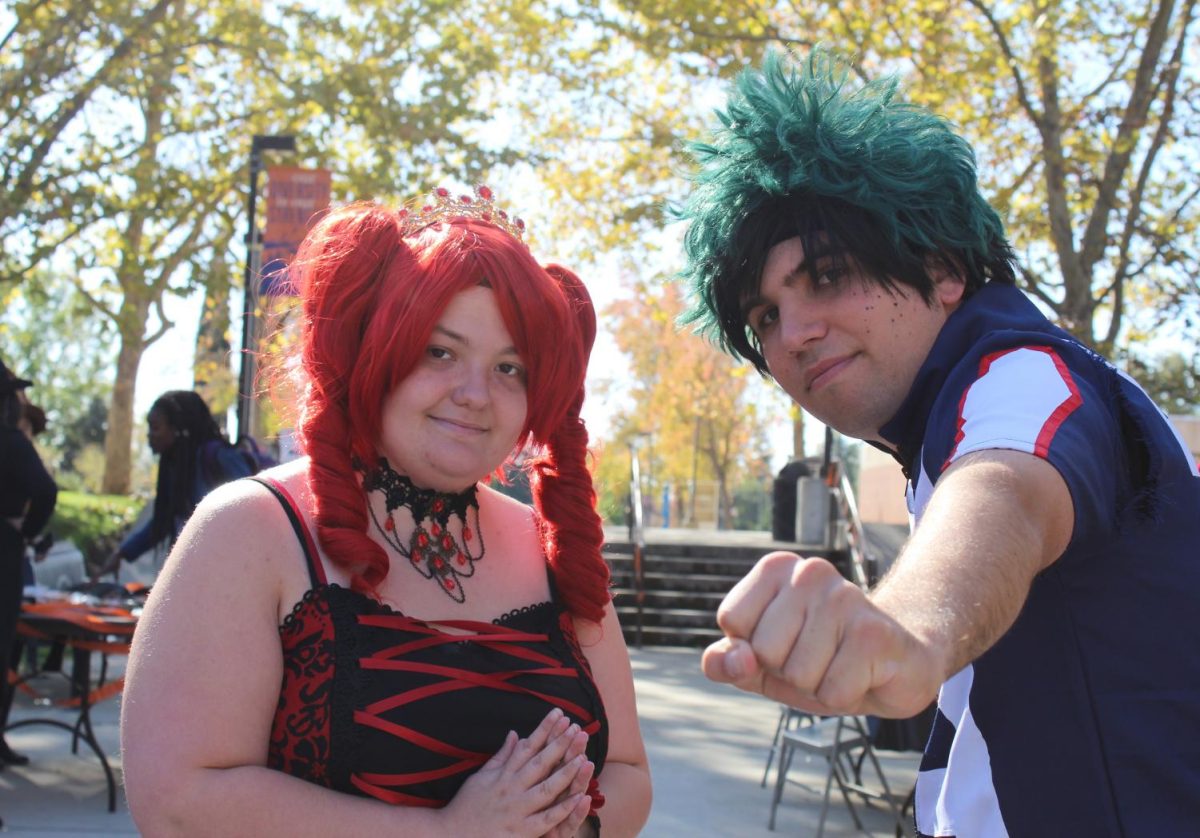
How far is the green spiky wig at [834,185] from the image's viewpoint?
1784mm

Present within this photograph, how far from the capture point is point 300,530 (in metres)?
1.86

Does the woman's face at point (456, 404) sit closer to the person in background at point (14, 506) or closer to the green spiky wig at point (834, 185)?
the green spiky wig at point (834, 185)

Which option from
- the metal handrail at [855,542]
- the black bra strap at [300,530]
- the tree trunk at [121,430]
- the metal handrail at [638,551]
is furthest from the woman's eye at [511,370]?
the tree trunk at [121,430]

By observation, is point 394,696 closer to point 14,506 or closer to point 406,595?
point 406,595

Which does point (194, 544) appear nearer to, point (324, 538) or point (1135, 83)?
point (324, 538)

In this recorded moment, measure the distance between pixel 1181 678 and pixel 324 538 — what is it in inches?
49.5

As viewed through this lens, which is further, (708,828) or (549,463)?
(708,828)

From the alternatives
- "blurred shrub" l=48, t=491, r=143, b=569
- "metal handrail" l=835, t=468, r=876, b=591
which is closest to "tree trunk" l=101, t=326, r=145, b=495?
"blurred shrub" l=48, t=491, r=143, b=569

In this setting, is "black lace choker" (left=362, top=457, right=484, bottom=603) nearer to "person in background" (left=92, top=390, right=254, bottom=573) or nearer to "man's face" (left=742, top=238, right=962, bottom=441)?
"man's face" (left=742, top=238, right=962, bottom=441)

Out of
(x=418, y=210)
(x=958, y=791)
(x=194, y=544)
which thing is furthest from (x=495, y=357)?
(x=958, y=791)

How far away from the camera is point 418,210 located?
2.20 m

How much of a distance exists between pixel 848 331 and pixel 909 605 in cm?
83

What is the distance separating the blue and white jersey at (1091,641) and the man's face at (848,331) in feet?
0.84

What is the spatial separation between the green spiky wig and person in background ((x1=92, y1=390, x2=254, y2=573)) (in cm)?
466
